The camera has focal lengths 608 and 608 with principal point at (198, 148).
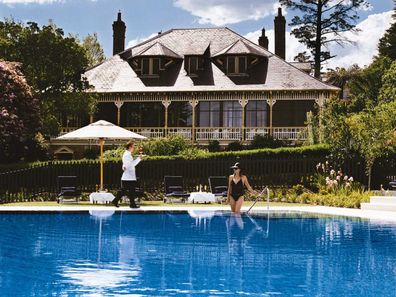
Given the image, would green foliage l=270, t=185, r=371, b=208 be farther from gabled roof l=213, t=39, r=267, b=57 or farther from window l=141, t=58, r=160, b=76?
window l=141, t=58, r=160, b=76

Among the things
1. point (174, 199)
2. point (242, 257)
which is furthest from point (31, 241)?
point (174, 199)

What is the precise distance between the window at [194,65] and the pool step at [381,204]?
22435mm

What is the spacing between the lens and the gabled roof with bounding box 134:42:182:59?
4197 cm

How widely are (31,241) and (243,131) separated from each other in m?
27.8

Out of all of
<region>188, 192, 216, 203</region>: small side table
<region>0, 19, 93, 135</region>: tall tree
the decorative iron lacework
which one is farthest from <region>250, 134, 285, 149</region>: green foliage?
<region>188, 192, 216, 203</region>: small side table

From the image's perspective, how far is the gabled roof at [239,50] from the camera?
4075cm

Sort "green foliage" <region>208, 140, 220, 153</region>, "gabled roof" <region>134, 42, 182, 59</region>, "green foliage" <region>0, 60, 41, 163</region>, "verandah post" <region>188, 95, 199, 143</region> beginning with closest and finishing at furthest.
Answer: "green foliage" <region>0, 60, 41, 163</region> < "green foliage" <region>208, 140, 220, 153</region> < "verandah post" <region>188, 95, 199, 143</region> < "gabled roof" <region>134, 42, 182, 59</region>

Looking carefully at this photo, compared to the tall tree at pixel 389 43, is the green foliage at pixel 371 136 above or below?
below

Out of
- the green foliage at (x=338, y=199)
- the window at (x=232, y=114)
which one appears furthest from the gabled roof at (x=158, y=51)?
the green foliage at (x=338, y=199)

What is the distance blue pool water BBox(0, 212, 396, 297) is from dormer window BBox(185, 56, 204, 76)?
2549 cm

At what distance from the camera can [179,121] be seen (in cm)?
4212

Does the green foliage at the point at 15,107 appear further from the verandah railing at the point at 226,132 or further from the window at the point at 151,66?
the window at the point at 151,66

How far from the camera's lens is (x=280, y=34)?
49.6 m

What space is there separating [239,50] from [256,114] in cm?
448
